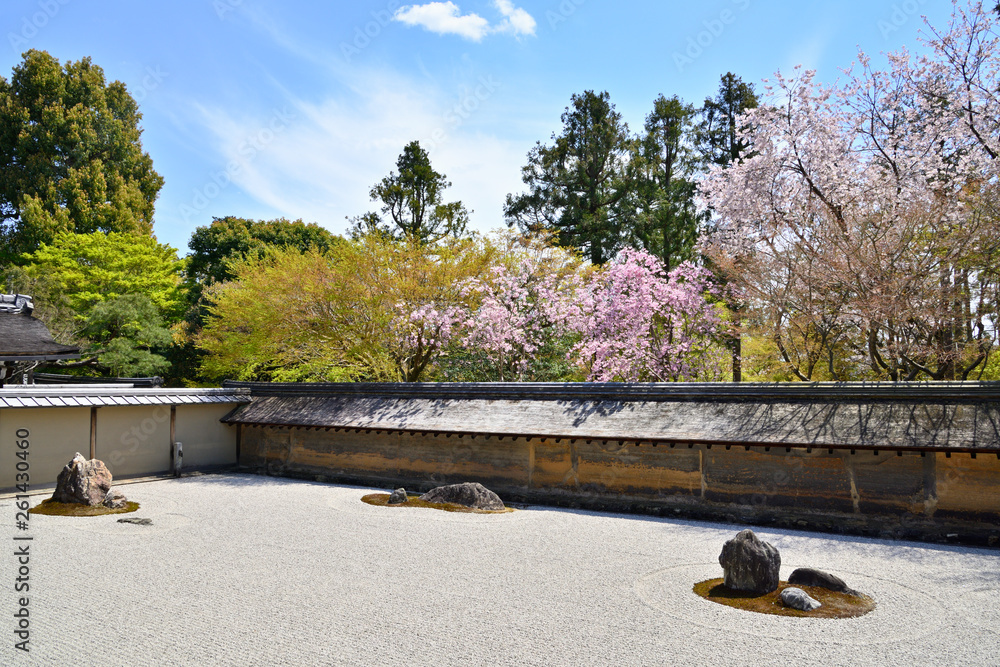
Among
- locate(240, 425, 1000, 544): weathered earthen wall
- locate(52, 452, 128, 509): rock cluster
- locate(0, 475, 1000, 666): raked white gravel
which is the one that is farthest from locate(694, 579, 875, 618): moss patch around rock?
locate(52, 452, 128, 509): rock cluster

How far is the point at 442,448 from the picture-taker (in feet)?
47.8

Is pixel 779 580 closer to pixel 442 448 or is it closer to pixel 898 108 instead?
pixel 442 448

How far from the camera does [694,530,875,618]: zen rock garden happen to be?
267 inches

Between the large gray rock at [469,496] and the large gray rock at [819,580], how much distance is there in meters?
6.07

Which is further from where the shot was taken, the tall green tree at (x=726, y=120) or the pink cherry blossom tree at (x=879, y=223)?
the tall green tree at (x=726, y=120)

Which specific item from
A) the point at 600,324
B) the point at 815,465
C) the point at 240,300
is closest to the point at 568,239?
the point at 600,324

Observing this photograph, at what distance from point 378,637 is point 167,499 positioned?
9642 millimetres

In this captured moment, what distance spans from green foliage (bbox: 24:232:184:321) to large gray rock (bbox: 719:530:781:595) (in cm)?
2794

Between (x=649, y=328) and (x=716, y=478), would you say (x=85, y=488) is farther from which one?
(x=649, y=328)

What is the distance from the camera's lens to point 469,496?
12.6 meters

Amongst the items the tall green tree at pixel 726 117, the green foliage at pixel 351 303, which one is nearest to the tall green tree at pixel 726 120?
the tall green tree at pixel 726 117

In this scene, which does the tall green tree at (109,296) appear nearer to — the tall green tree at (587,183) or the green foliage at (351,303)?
the green foliage at (351,303)

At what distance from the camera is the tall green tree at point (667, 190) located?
26.2 m

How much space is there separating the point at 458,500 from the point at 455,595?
17.7ft
